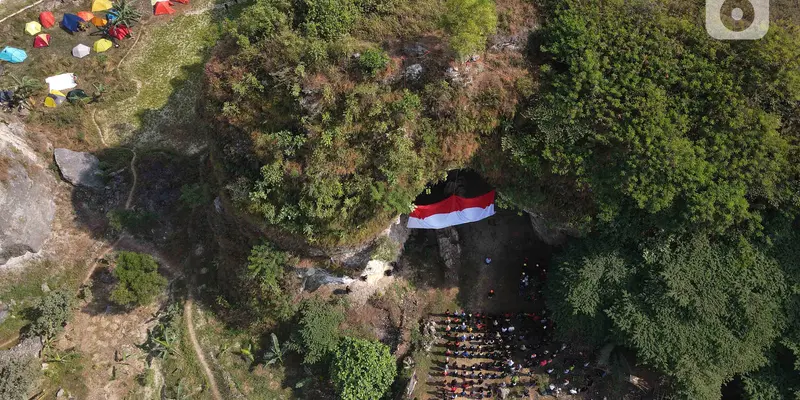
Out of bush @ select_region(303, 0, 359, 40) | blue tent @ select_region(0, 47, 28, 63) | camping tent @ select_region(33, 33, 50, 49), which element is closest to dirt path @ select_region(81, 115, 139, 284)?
blue tent @ select_region(0, 47, 28, 63)

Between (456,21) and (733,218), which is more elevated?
(456,21)

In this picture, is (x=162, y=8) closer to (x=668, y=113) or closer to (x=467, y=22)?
(x=467, y=22)

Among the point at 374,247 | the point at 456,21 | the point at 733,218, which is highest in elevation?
the point at 456,21

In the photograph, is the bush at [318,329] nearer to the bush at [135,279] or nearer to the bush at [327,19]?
the bush at [135,279]

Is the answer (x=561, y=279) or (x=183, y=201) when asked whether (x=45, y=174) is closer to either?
(x=183, y=201)

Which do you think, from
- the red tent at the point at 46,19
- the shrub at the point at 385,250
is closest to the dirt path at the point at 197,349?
the shrub at the point at 385,250

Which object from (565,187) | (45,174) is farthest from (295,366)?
(45,174)
